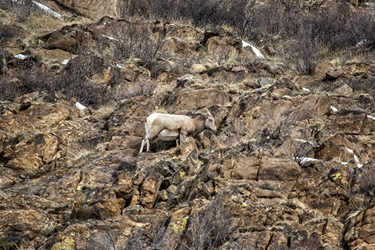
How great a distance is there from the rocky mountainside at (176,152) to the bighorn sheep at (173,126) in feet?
0.79

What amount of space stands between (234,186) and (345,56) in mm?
13411

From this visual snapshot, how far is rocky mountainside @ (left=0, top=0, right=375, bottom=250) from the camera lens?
A: 875 cm

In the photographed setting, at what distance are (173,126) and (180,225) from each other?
3.83 meters

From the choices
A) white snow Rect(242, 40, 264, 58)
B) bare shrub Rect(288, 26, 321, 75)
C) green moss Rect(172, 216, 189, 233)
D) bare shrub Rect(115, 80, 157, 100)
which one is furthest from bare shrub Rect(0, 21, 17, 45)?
green moss Rect(172, 216, 189, 233)

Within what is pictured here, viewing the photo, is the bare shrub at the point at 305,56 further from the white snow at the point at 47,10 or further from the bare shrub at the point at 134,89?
the white snow at the point at 47,10

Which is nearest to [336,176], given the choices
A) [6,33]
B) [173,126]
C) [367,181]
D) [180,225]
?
[367,181]

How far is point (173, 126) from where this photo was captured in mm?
12289

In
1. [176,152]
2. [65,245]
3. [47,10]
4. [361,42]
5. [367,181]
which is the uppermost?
[367,181]

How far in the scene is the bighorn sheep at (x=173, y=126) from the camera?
12.1m

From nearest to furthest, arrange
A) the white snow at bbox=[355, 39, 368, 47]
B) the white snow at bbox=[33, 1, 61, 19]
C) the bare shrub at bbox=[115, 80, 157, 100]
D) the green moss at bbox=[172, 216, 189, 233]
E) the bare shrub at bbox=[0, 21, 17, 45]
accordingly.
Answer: the green moss at bbox=[172, 216, 189, 233] < the bare shrub at bbox=[115, 80, 157, 100] < the bare shrub at bbox=[0, 21, 17, 45] < the white snow at bbox=[355, 39, 368, 47] < the white snow at bbox=[33, 1, 61, 19]

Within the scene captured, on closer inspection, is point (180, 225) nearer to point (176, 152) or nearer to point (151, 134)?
point (176, 152)

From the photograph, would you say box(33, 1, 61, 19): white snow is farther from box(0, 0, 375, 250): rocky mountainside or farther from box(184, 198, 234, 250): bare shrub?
box(184, 198, 234, 250): bare shrub

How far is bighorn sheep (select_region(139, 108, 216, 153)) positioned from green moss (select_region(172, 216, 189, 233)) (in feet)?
11.2

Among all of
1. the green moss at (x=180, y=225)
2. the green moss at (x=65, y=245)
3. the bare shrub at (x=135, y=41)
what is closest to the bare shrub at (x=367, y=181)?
the green moss at (x=180, y=225)
